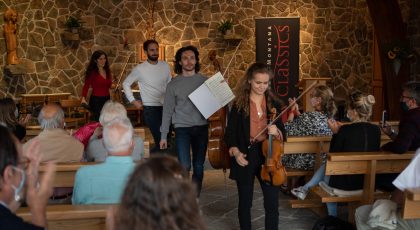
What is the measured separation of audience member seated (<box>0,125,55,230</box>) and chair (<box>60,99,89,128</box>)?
Answer: 6.19 meters

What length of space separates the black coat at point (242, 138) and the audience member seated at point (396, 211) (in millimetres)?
761

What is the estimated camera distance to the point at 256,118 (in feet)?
11.4

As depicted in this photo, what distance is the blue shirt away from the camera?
7.75 feet

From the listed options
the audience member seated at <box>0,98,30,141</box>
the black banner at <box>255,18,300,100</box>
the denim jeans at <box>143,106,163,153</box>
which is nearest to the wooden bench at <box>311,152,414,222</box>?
the denim jeans at <box>143,106,163,153</box>

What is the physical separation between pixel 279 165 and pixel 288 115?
6.33 ft

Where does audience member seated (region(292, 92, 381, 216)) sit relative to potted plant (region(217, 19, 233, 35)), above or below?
below

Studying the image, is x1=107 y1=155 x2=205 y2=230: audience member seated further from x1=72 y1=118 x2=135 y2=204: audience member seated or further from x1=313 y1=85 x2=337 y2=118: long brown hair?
x1=313 y1=85 x2=337 y2=118: long brown hair

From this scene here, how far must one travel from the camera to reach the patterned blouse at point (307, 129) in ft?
14.6

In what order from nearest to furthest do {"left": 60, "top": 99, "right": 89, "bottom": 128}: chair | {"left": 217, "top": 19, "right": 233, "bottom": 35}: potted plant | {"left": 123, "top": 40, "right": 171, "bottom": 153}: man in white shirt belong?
{"left": 123, "top": 40, "right": 171, "bottom": 153}: man in white shirt
{"left": 60, "top": 99, "right": 89, "bottom": 128}: chair
{"left": 217, "top": 19, "right": 233, "bottom": 35}: potted plant

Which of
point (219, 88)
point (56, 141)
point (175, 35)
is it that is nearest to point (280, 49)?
point (175, 35)

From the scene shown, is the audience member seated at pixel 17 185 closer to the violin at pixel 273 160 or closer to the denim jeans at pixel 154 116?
the violin at pixel 273 160

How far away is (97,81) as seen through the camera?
21.1 ft

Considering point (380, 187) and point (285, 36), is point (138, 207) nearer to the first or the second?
point (380, 187)

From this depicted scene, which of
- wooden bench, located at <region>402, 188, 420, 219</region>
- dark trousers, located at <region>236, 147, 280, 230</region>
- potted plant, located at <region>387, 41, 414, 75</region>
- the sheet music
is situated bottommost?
dark trousers, located at <region>236, 147, 280, 230</region>
